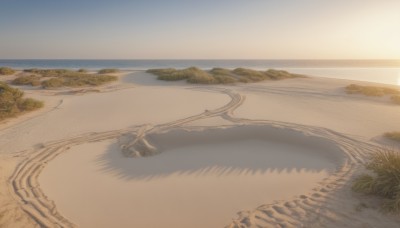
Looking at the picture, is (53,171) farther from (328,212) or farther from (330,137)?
(330,137)

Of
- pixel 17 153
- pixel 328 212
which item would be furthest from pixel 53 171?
pixel 328 212

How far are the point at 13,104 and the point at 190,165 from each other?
8426mm

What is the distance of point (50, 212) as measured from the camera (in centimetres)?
444

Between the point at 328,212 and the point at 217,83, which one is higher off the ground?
the point at 217,83

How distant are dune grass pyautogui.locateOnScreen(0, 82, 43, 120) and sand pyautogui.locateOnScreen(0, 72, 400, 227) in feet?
1.96

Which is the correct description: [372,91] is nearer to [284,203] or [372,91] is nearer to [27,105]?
[284,203]

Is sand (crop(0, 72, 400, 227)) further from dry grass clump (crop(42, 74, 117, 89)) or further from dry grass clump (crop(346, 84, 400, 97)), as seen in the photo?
dry grass clump (crop(42, 74, 117, 89))

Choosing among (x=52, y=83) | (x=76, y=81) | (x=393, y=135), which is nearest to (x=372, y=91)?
(x=393, y=135)

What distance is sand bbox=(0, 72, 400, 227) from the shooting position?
4.40 m

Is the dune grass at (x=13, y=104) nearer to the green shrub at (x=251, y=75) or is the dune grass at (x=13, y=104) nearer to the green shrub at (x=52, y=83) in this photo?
the green shrub at (x=52, y=83)

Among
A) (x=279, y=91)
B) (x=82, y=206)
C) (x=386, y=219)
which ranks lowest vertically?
(x=82, y=206)

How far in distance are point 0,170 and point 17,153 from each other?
110 centimetres

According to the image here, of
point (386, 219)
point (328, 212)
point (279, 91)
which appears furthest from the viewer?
point (279, 91)

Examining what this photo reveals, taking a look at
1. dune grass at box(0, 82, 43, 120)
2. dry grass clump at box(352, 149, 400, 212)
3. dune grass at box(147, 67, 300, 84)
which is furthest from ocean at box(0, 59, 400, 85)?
dune grass at box(0, 82, 43, 120)
